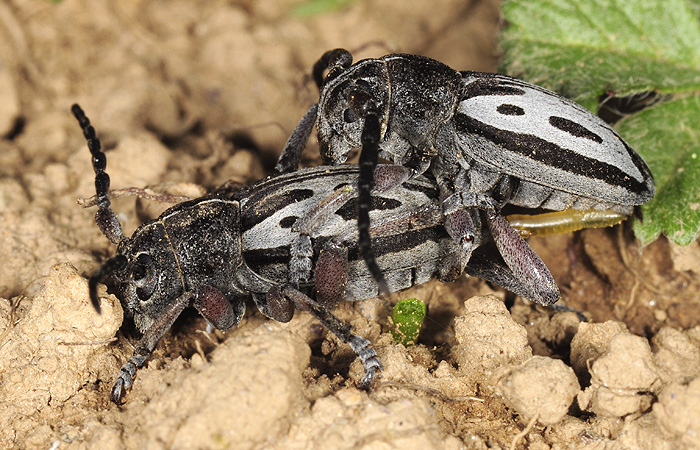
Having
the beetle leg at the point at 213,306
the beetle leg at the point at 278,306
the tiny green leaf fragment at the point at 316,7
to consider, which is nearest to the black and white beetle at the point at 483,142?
the beetle leg at the point at 278,306

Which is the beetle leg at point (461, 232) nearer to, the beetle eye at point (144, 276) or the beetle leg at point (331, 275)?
the beetle leg at point (331, 275)

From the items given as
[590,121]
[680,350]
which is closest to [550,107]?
[590,121]

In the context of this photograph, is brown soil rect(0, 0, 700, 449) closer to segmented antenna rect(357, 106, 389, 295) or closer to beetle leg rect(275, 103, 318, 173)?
segmented antenna rect(357, 106, 389, 295)

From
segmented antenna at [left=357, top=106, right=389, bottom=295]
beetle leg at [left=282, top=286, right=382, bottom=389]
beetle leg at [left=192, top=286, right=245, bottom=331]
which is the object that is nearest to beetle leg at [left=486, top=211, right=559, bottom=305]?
segmented antenna at [left=357, top=106, right=389, bottom=295]

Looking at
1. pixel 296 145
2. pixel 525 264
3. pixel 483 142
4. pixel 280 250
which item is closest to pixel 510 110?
pixel 483 142

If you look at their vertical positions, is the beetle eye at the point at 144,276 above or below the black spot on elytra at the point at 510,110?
below

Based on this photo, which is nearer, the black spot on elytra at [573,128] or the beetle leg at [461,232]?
the beetle leg at [461,232]
